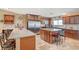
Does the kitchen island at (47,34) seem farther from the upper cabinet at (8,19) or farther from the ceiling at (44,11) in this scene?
the upper cabinet at (8,19)

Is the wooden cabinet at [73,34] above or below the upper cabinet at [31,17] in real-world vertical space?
below

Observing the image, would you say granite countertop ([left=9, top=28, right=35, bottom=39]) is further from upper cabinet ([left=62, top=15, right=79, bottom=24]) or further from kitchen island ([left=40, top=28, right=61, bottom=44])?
upper cabinet ([left=62, top=15, right=79, bottom=24])

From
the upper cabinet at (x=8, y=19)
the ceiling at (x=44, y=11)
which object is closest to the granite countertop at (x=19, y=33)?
the upper cabinet at (x=8, y=19)

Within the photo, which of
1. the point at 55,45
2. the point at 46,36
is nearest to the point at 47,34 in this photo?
the point at 46,36

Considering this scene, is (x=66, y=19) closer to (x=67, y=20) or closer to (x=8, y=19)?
(x=67, y=20)

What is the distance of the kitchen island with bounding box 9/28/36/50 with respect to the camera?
7.34 ft

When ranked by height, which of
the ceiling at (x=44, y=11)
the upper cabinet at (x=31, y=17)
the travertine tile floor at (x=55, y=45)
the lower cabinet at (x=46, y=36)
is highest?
the ceiling at (x=44, y=11)

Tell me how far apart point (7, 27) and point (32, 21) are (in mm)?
455

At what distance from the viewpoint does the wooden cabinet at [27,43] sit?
225cm

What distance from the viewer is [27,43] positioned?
2275 millimetres

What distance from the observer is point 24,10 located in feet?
7.26
